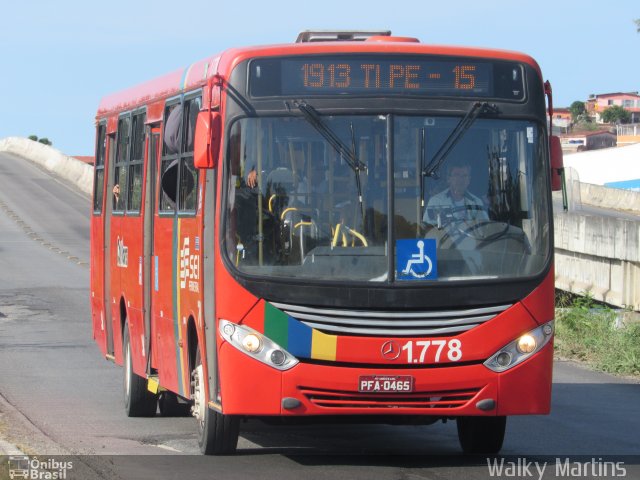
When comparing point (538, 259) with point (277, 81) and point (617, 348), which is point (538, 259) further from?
point (617, 348)

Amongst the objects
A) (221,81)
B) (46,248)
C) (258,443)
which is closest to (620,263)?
(258,443)

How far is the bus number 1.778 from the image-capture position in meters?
9.62

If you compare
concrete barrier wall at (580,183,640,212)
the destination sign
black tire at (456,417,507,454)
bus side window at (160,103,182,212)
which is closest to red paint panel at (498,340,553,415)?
black tire at (456,417,507,454)

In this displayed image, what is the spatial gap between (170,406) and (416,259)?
187 inches

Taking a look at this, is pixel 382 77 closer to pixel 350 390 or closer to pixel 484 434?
pixel 350 390

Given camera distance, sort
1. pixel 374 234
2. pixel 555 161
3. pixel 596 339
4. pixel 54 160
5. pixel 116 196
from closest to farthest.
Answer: pixel 374 234 < pixel 555 161 < pixel 116 196 < pixel 596 339 < pixel 54 160

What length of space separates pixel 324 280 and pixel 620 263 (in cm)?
1391

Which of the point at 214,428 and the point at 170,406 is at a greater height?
the point at 214,428

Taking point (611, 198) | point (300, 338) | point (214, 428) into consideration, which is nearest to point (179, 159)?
point (214, 428)

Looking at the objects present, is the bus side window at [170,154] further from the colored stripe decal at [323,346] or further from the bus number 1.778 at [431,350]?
the bus number 1.778 at [431,350]

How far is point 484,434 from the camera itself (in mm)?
10812

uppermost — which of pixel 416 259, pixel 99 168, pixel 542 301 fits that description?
pixel 99 168

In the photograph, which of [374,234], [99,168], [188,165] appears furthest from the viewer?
[99,168]

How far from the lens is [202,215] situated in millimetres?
10367
